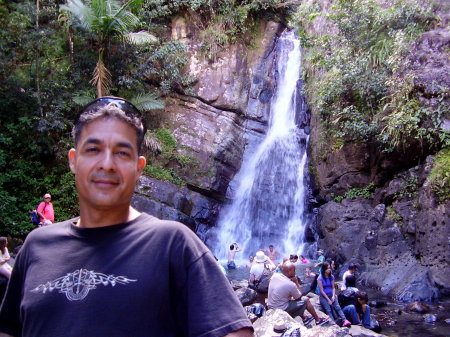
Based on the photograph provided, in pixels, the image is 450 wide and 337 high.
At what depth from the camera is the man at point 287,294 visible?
7.40 m

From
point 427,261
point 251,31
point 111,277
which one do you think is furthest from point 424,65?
point 111,277

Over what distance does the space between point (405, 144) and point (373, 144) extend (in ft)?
6.48

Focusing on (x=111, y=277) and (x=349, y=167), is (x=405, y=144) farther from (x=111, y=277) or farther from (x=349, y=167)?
(x=111, y=277)

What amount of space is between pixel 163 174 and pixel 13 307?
14.8 m

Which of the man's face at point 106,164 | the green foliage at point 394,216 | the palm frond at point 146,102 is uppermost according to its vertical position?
the palm frond at point 146,102

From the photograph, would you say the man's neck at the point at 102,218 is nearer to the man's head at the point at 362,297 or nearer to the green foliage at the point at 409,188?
the man's head at the point at 362,297

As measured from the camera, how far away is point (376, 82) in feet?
49.0

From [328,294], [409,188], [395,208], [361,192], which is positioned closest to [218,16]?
[361,192]

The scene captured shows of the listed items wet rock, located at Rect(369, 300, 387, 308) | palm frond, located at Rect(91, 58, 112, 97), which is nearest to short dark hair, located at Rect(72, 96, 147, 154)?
wet rock, located at Rect(369, 300, 387, 308)

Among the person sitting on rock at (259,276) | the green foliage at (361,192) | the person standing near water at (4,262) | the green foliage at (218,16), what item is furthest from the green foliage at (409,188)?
the person standing near water at (4,262)

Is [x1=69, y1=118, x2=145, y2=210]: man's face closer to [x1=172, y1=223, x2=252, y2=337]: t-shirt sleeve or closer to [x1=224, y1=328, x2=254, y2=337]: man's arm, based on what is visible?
[x1=172, y1=223, x2=252, y2=337]: t-shirt sleeve

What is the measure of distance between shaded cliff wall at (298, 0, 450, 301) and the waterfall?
135 centimetres

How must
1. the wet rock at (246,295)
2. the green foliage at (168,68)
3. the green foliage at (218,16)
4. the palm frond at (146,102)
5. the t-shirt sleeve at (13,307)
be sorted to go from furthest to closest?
the green foliage at (218,16)
the green foliage at (168,68)
the palm frond at (146,102)
the wet rock at (246,295)
the t-shirt sleeve at (13,307)

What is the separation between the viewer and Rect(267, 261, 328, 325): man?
7402 millimetres
